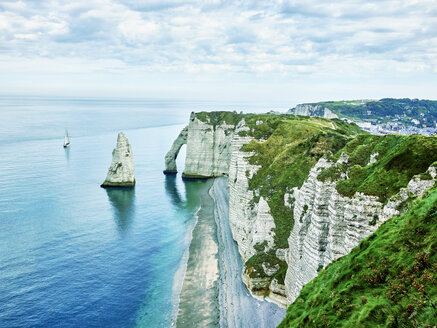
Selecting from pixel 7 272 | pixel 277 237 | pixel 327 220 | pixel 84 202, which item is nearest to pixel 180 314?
pixel 277 237

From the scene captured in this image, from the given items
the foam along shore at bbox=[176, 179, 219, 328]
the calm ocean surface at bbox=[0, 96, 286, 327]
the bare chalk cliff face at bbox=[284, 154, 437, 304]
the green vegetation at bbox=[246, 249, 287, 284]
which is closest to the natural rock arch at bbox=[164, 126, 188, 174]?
the calm ocean surface at bbox=[0, 96, 286, 327]

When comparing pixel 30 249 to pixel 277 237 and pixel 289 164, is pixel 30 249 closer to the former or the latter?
pixel 277 237

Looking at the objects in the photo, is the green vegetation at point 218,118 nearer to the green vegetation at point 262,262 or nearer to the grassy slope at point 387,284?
the green vegetation at point 262,262

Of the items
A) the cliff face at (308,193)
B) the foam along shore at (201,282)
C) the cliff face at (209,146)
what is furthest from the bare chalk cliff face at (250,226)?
the cliff face at (209,146)

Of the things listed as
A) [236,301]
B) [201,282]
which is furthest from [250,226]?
[236,301]

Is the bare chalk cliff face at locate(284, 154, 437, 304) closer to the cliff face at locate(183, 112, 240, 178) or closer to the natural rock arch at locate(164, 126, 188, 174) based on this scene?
the cliff face at locate(183, 112, 240, 178)

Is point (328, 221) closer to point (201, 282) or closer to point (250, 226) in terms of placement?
point (250, 226)
